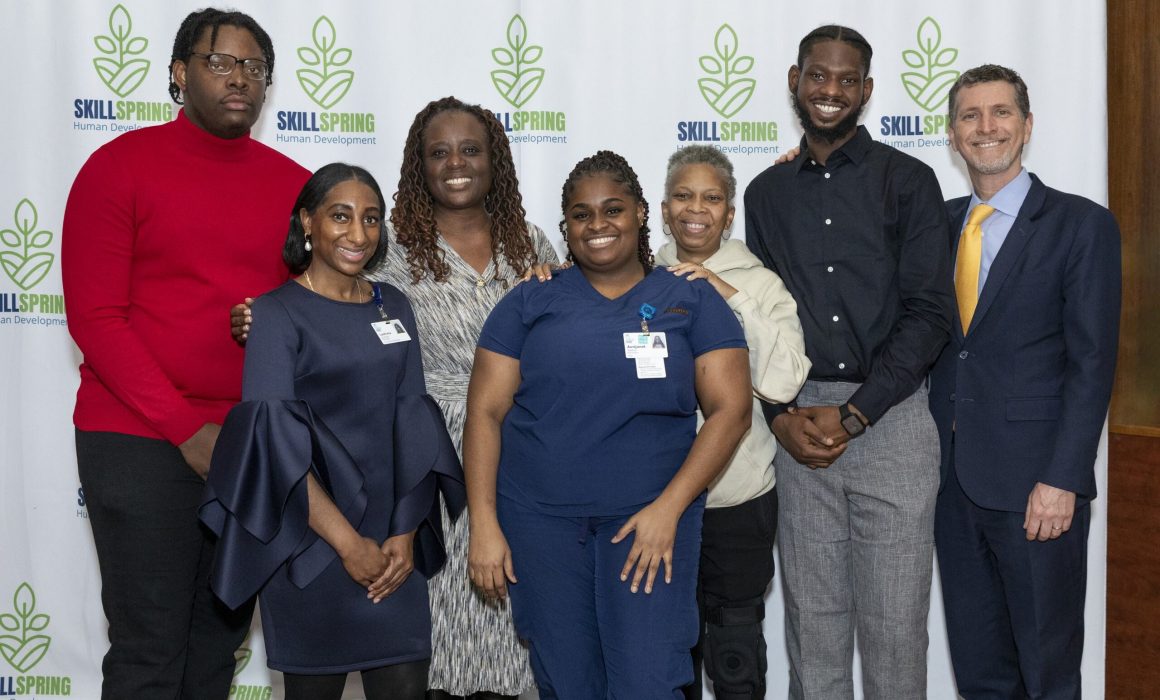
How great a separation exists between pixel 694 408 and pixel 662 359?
0.17 meters

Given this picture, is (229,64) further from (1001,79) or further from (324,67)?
(1001,79)

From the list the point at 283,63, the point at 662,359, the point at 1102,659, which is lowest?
the point at 1102,659

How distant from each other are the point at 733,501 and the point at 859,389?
17.4 inches

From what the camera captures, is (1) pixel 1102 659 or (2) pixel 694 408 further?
(1) pixel 1102 659

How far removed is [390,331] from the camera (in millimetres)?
2260

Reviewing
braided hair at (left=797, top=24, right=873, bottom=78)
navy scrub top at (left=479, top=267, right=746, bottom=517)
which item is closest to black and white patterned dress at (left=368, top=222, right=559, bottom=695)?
navy scrub top at (left=479, top=267, right=746, bottom=517)

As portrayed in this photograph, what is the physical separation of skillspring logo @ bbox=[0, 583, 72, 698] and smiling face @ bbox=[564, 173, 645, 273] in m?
2.72

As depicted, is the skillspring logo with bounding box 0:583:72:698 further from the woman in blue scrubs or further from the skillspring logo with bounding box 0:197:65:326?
the woman in blue scrubs

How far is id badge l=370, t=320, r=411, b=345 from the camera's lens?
224 cm

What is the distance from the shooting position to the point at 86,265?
227cm

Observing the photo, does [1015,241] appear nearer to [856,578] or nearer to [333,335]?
[856,578]

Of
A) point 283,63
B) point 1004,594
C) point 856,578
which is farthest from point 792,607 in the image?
point 283,63

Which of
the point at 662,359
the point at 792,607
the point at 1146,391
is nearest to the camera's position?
the point at 662,359

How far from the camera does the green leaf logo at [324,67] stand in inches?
141
